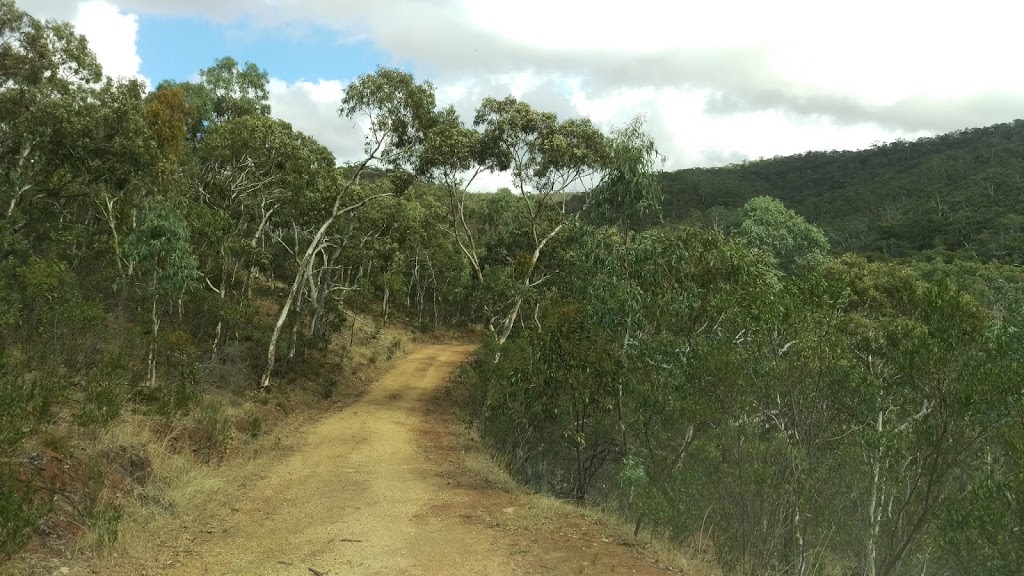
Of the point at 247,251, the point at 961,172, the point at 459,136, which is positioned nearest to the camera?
the point at 459,136

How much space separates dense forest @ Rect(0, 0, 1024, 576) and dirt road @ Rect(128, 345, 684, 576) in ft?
4.64

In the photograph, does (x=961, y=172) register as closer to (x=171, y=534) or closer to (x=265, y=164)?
(x=265, y=164)

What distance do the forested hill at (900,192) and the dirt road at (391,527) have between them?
26.3m

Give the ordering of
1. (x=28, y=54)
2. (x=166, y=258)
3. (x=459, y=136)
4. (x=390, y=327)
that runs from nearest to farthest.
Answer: (x=166, y=258) < (x=28, y=54) < (x=459, y=136) < (x=390, y=327)

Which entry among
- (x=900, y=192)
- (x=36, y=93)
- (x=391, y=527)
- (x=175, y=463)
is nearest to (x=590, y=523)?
(x=391, y=527)

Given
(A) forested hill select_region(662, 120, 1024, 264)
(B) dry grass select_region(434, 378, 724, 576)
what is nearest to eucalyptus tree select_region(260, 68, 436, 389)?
(B) dry grass select_region(434, 378, 724, 576)

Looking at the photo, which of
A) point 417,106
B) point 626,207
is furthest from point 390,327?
point 626,207

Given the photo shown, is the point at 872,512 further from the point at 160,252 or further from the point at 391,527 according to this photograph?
the point at 160,252

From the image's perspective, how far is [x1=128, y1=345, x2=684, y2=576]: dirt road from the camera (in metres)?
7.45

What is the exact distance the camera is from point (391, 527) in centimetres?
892

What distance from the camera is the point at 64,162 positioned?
1546cm

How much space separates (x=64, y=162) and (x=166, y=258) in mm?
3986

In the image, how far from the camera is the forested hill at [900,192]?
A: 6569 cm

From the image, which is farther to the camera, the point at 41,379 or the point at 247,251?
the point at 247,251
